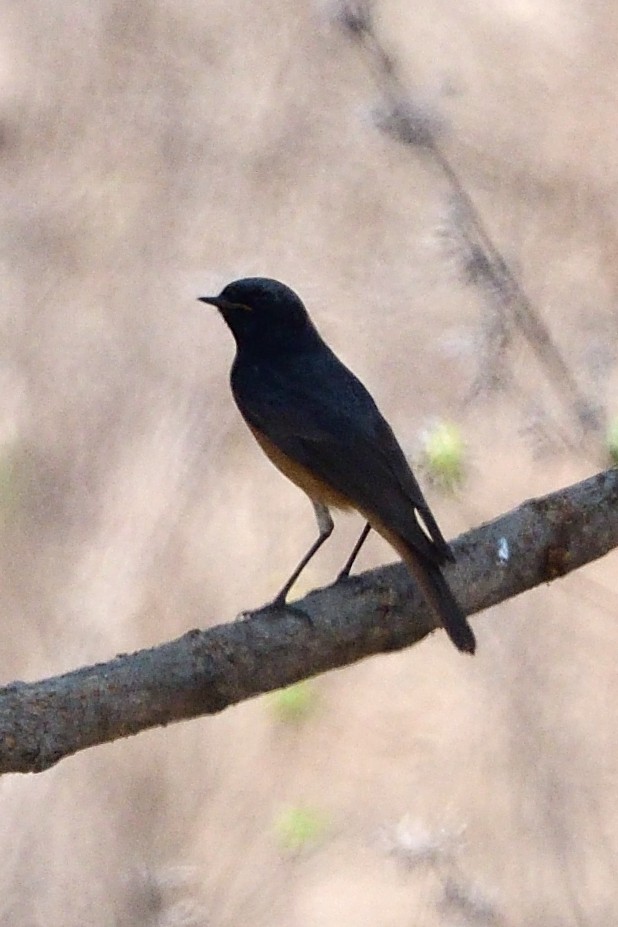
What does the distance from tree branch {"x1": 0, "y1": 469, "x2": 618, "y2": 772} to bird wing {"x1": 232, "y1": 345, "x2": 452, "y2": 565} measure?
7.7 inches

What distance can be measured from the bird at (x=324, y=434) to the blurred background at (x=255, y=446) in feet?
3.42

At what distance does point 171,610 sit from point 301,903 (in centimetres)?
152

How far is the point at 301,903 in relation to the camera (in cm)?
680

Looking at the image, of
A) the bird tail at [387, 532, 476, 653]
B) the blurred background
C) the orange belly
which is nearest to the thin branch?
the blurred background

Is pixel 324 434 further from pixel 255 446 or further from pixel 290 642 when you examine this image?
Answer: pixel 255 446

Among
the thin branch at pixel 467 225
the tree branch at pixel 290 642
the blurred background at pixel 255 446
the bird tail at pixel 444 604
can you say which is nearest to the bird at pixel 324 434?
the bird tail at pixel 444 604

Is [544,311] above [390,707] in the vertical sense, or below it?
above

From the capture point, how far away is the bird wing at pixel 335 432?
14.4 feet

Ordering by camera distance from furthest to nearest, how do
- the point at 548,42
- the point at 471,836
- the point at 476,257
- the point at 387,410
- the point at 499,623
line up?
the point at 548,42 < the point at 387,410 < the point at 499,623 < the point at 471,836 < the point at 476,257

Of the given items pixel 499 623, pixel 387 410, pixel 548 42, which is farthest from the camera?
pixel 548 42

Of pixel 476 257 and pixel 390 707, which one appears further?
pixel 390 707

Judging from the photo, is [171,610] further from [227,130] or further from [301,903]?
[227,130]

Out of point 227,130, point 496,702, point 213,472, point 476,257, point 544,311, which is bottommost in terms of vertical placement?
point 496,702


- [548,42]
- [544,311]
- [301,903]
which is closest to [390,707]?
[301,903]
